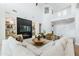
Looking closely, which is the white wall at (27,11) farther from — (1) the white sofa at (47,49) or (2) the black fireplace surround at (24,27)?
(1) the white sofa at (47,49)

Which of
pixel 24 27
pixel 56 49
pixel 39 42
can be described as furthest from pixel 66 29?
pixel 24 27

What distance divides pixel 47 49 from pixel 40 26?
1.14 feet

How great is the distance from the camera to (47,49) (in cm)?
223

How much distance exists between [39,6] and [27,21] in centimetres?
28

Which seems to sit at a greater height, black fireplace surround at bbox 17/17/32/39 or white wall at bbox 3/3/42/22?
white wall at bbox 3/3/42/22

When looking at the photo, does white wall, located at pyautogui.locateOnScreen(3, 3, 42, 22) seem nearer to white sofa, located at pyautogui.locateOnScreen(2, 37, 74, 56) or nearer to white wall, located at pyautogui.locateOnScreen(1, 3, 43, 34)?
white wall, located at pyautogui.locateOnScreen(1, 3, 43, 34)

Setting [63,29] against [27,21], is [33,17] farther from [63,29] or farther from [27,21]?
[63,29]

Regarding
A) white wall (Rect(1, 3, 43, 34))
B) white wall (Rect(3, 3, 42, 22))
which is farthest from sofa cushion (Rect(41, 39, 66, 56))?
white wall (Rect(3, 3, 42, 22))

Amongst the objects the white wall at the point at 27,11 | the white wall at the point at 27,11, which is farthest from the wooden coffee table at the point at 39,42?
the white wall at the point at 27,11

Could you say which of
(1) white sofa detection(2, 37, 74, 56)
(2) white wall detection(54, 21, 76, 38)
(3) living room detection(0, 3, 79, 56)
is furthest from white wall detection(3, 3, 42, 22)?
(1) white sofa detection(2, 37, 74, 56)

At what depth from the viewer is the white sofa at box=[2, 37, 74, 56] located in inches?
86.7

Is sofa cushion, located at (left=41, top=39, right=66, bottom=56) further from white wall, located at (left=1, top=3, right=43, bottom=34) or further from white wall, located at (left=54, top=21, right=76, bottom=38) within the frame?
white wall, located at (left=1, top=3, right=43, bottom=34)

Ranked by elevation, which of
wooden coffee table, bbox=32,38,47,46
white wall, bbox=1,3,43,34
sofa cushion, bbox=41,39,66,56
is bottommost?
sofa cushion, bbox=41,39,66,56

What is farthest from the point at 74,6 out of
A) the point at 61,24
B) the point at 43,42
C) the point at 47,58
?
the point at 47,58
